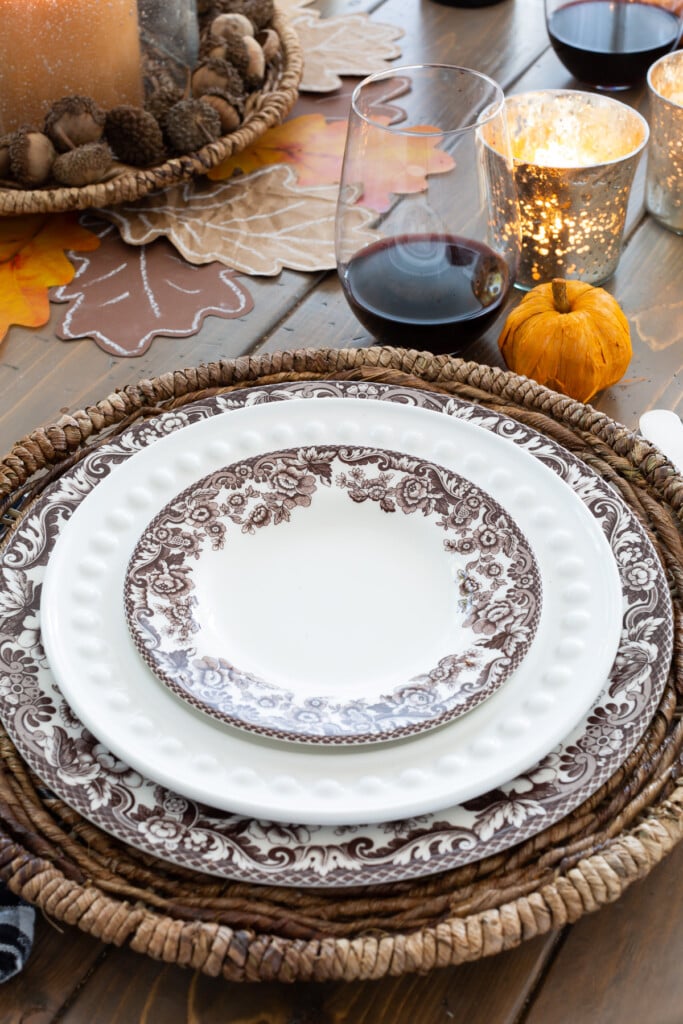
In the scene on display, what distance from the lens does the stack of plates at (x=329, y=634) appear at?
0.44 meters

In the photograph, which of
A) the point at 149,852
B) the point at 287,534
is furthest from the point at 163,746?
the point at 287,534

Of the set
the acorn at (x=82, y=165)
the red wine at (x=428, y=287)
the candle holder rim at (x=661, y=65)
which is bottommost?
the red wine at (x=428, y=287)

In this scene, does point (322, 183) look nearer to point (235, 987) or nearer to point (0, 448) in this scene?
point (0, 448)

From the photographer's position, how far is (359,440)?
2.00 feet

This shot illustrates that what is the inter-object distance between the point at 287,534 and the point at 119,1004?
0.81 feet

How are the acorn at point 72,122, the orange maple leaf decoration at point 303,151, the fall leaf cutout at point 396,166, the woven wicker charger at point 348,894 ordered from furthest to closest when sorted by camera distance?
the orange maple leaf decoration at point 303,151 → the acorn at point 72,122 → the fall leaf cutout at point 396,166 → the woven wicker charger at point 348,894

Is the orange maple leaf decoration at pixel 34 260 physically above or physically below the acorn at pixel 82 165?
below

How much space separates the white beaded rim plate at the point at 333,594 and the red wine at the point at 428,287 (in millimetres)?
169

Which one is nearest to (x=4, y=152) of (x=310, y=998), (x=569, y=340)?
(x=569, y=340)

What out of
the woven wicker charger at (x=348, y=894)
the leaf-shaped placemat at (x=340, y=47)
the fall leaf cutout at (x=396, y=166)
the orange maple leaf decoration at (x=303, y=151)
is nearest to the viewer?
the woven wicker charger at (x=348, y=894)

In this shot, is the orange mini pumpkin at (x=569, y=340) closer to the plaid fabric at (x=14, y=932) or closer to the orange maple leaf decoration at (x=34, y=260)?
the orange maple leaf decoration at (x=34, y=260)

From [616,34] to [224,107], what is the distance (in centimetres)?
42

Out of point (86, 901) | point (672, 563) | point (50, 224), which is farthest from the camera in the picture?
point (50, 224)

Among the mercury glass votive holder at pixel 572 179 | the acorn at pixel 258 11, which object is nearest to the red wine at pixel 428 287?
the mercury glass votive holder at pixel 572 179
